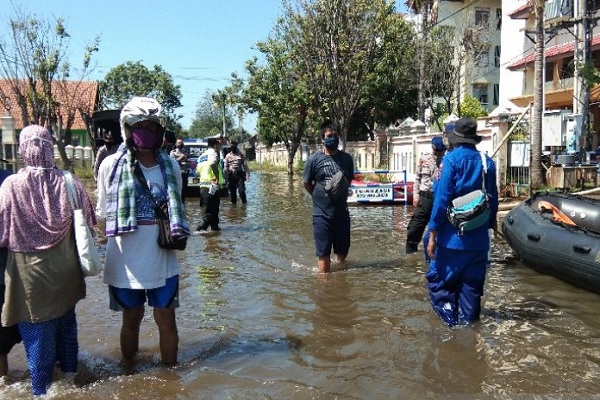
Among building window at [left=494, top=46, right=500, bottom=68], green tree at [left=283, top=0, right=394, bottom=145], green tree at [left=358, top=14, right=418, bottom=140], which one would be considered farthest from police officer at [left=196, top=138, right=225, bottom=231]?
building window at [left=494, top=46, right=500, bottom=68]

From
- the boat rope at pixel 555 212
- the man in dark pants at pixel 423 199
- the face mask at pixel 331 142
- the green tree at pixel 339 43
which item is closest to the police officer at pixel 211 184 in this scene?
the man in dark pants at pixel 423 199

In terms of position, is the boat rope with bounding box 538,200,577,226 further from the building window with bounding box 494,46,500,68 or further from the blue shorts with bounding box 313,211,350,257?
the building window with bounding box 494,46,500,68

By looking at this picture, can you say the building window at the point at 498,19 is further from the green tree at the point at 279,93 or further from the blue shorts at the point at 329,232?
the blue shorts at the point at 329,232

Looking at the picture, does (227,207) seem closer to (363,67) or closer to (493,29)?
(363,67)

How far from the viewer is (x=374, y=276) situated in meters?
7.07

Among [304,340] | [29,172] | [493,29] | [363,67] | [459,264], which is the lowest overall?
[304,340]

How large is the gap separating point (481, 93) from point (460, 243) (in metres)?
43.0

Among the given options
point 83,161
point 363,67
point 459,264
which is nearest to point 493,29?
point 363,67

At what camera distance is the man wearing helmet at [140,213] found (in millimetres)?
3814

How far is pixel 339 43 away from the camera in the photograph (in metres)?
24.1

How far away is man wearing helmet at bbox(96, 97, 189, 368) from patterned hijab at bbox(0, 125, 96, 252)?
1.09 ft

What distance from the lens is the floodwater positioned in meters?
3.83

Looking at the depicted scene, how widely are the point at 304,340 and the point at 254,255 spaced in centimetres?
390

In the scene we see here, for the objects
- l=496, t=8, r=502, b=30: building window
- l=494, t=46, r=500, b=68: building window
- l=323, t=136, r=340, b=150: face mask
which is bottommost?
l=323, t=136, r=340, b=150: face mask
